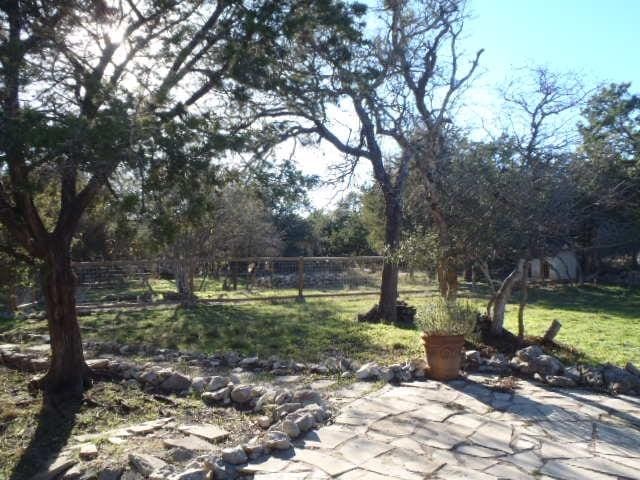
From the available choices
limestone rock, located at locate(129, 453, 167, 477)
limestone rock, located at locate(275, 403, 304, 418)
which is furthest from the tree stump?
limestone rock, located at locate(129, 453, 167, 477)

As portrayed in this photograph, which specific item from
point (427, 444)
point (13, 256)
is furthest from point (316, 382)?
point (13, 256)

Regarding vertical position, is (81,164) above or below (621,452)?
above

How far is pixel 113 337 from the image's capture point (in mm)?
9781

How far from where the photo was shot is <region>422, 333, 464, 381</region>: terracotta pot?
623 centimetres

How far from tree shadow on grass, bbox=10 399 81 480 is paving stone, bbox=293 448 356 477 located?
205cm

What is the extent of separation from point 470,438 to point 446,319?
2083 mm

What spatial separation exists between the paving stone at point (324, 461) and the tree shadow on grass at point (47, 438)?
80.8 inches

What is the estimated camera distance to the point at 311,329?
1050cm

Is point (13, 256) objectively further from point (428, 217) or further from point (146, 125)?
point (428, 217)

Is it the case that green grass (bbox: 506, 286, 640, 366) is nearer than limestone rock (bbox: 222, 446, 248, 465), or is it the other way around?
limestone rock (bbox: 222, 446, 248, 465)

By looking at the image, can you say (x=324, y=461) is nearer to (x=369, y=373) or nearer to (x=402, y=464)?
(x=402, y=464)

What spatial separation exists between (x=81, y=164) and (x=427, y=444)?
3613 mm

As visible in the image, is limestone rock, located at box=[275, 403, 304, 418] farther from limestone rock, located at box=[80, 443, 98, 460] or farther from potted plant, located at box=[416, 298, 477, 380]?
potted plant, located at box=[416, 298, 477, 380]

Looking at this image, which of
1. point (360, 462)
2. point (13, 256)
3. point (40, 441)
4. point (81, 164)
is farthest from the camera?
point (13, 256)
